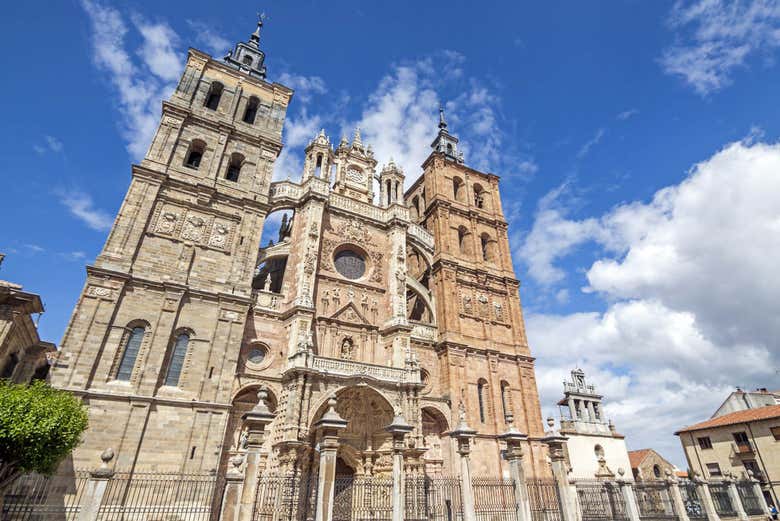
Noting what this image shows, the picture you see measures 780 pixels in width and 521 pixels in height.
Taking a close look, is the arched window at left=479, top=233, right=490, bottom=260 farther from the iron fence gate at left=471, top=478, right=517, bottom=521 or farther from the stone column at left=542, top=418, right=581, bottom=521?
the stone column at left=542, top=418, right=581, bottom=521

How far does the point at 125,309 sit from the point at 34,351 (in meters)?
3.50

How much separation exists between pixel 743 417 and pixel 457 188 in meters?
26.0

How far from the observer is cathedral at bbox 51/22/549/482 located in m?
15.5

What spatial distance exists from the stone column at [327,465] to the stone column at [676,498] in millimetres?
13325

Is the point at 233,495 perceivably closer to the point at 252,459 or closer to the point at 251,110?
the point at 252,459

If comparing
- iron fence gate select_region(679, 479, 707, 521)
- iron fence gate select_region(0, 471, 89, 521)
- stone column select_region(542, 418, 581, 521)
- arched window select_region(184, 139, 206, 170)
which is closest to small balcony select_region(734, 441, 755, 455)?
iron fence gate select_region(679, 479, 707, 521)

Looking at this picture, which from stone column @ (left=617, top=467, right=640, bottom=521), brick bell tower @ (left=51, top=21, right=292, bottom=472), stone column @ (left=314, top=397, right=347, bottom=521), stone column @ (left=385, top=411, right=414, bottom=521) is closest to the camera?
stone column @ (left=314, top=397, right=347, bottom=521)

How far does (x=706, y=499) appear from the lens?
53.5 ft

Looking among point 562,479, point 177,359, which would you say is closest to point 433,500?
point 562,479

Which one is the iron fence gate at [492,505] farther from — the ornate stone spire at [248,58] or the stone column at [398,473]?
the ornate stone spire at [248,58]

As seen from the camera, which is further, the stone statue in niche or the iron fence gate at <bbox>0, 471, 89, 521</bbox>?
the stone statue in niche

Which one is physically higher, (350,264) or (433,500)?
(350,264)

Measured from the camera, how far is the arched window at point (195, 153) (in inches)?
856

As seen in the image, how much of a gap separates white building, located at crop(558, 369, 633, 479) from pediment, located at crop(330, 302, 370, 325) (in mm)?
18263
